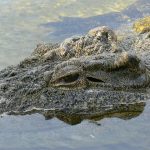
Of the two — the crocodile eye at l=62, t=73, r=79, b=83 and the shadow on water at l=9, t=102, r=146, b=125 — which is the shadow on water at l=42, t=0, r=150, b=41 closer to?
the crocodile eye at l=62, t=73, r=79, b=83

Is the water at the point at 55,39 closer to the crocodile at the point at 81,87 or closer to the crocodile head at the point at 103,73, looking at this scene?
the crocodile at the point at 81,87

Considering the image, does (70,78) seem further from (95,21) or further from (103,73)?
(95,21)

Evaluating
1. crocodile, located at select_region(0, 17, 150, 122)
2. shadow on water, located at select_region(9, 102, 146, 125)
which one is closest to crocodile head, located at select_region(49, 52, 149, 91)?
crocodile, located at select_region(0, 17, 150, 122)

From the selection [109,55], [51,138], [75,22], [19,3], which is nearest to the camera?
[51,138]

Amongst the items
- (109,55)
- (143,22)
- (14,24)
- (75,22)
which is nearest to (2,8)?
(14,24)

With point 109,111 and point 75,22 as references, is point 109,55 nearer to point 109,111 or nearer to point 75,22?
point 109,111

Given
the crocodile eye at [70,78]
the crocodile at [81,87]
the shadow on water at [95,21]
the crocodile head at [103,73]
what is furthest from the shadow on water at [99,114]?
the shadow on water at [95,21]
